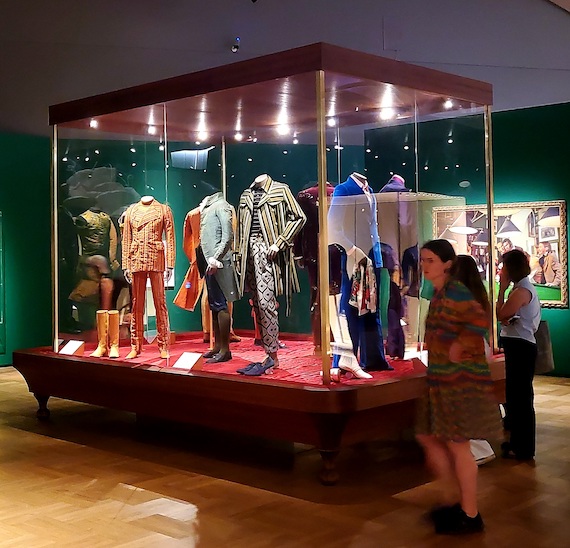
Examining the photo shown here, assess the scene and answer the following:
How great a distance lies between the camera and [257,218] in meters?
6.04

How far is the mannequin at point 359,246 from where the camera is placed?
18.3 feet

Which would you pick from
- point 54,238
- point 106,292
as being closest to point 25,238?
point 54,238

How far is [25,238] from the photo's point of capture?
1127 centimetres

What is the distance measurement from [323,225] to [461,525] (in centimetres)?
204

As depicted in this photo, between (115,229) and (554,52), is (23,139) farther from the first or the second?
(554,52)

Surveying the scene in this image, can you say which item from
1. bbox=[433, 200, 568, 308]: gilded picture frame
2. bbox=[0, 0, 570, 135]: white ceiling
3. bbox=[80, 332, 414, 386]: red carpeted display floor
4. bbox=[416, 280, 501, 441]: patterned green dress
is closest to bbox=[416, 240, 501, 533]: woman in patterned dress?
bbox=[416, 280, 501, 441]: patterned green dress

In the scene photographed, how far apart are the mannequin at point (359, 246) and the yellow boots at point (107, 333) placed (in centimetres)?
234

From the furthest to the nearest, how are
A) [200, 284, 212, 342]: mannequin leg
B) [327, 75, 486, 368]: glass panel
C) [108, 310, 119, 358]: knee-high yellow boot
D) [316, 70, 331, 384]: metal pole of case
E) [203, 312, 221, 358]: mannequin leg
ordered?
1. [200, 284, 212, 342]: mannequin leg
2. [108, 310, 119, 358]: knee-high yellow boot
3. [203, 312, 221, 358]: mannequin leg
4. [327, 75, 486, 368]: glass panel
5. [316, 70, 331, 384]: metal pole of case

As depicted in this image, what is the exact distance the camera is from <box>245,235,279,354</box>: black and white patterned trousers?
600 centimetres

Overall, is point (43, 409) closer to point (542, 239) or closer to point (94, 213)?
point (94, 213)

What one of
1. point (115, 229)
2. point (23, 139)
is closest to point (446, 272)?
point (115, 229)

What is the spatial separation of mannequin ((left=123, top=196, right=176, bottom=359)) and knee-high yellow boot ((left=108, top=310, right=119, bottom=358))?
173 mm

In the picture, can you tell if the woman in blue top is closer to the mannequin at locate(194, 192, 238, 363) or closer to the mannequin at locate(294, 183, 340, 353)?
the mannequin at locate(294, 183, 340, 353)

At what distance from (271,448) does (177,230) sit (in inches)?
102
